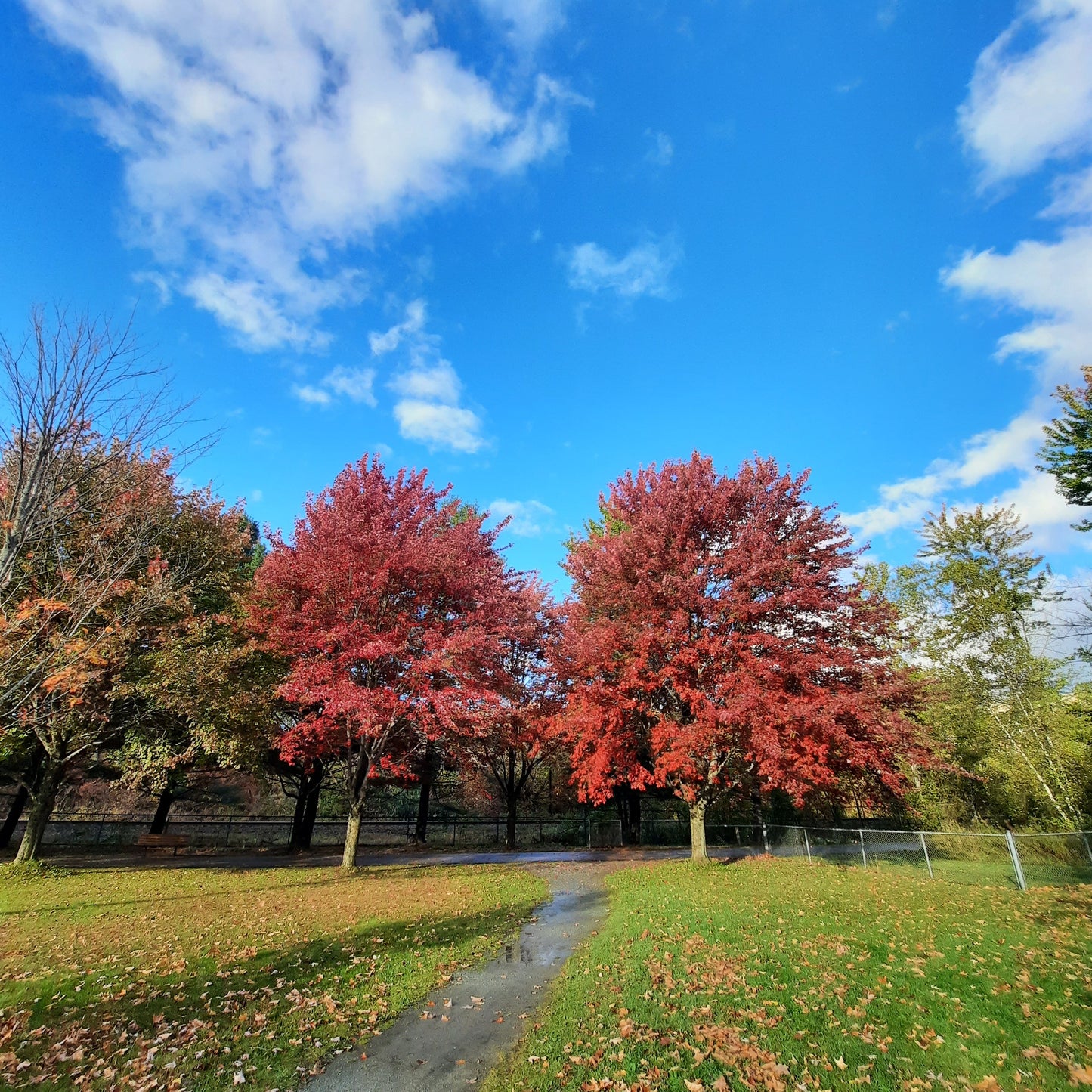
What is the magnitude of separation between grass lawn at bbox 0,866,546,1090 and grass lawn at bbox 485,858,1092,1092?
6.42 feet

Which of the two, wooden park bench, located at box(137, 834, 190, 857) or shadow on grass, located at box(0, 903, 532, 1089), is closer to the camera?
shadow on grass, located at box(0, 903, 532, 1089)

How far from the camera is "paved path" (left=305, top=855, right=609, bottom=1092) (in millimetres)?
4605

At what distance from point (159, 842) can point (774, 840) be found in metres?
22.1

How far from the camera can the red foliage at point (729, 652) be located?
47.3 ft

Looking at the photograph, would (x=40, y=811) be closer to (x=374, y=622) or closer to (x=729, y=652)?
(x=374, y=622)

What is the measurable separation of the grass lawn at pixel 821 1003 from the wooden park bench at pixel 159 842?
1860cm

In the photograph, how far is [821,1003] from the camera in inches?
227

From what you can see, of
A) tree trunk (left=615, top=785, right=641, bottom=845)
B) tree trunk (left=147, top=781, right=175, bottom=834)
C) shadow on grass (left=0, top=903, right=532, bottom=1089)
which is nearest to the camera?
shadow on grass (left=0, top=903, right=532, bottom=1089)

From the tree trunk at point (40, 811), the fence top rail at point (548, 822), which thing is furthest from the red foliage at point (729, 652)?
the tree trunk at point (40, 811)

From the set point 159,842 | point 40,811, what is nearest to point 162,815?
point 159,842

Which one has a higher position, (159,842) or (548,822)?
(548,822)

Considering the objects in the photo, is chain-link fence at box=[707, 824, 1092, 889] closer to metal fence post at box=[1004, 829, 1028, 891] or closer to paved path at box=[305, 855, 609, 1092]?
metal fence post at box=[1004, 829, 1028, 891]

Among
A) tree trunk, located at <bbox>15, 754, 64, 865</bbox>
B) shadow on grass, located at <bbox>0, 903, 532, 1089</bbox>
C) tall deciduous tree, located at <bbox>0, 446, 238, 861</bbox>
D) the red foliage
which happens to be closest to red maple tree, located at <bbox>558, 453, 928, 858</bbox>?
the red foliage

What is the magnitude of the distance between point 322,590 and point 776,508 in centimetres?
1334
